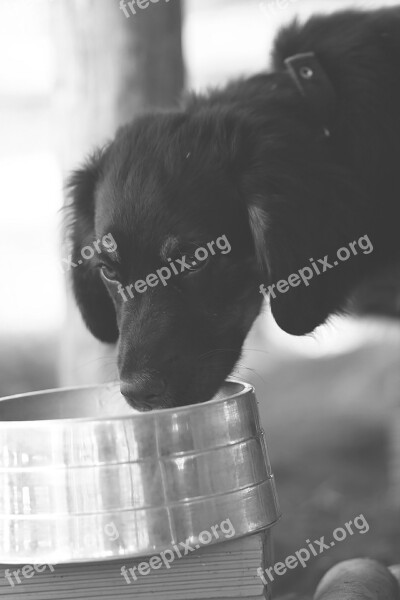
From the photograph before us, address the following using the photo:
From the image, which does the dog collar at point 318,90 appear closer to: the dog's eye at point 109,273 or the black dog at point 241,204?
the black dog at point 241,204

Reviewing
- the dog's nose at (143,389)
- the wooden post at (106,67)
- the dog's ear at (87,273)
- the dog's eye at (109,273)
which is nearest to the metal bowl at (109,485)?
the dog's nose at (143,389)

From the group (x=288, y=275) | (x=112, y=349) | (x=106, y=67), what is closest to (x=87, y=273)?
(x=112, y=349)

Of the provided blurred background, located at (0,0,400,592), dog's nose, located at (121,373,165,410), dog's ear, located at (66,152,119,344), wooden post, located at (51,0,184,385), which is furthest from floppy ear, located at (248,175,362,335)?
wooden post, located at (51,0,184,385)

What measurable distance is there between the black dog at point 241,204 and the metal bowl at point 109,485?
1.47 feet

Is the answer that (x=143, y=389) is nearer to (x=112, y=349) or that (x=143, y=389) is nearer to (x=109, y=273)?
(x=109, y=273)

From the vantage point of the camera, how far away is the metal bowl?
5.47 feet

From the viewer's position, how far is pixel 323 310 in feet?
8.25

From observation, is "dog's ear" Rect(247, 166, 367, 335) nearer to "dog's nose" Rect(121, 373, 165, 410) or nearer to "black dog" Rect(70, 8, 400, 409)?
"black dog" Rect(70, 8, 400, 409)

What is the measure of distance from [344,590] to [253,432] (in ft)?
1.74

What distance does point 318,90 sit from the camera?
2684 mm

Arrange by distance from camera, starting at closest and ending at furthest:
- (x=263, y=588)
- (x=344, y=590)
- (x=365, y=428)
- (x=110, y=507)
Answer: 1. (x=110, y=507)
2. (x=263, y=588)
3. (x=344, y=590)
4. (x=365, y=428)

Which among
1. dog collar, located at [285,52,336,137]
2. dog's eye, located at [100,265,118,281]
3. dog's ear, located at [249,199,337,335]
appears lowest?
dog's ear, located at [249,199,337,335]

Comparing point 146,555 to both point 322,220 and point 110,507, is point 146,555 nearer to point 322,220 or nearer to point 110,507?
point 110,507

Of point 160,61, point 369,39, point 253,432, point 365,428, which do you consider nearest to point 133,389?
point 253,432
